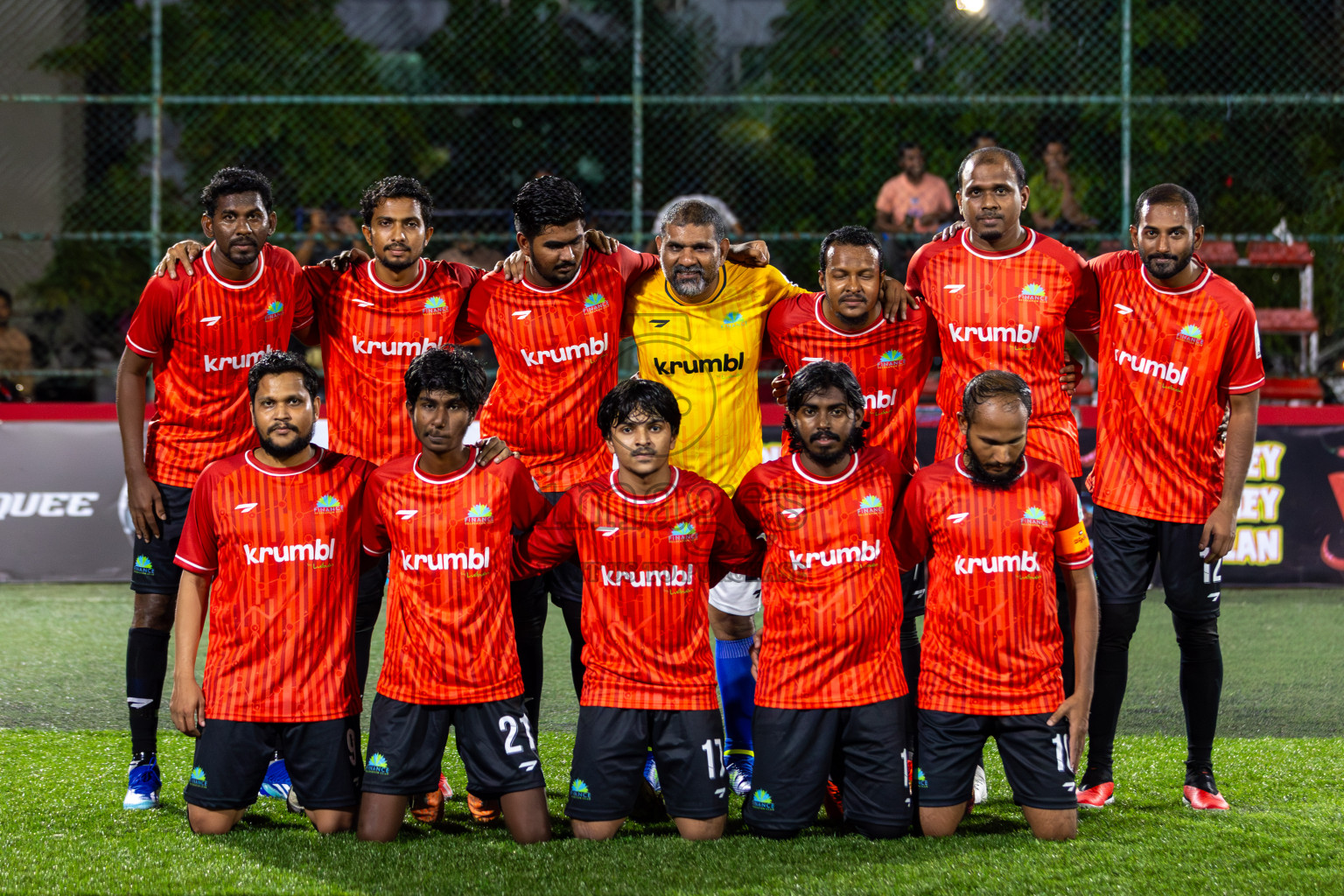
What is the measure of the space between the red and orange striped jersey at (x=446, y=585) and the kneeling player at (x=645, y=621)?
0.21 m

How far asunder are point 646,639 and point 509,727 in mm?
465

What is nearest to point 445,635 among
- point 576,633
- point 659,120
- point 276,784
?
point 576,633

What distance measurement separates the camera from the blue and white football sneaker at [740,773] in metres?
4.48

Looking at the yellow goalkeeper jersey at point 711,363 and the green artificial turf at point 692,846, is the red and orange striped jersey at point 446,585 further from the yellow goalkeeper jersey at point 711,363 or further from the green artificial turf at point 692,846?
the yellow goalkeeper jersey at point 711,363

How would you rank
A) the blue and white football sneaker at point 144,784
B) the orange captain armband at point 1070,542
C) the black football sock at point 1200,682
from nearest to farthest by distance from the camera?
1. the orange captain armband at point 1070,542
2. the blue and white football sneaker at point 144,784
3. the black football sock at point 1200,682

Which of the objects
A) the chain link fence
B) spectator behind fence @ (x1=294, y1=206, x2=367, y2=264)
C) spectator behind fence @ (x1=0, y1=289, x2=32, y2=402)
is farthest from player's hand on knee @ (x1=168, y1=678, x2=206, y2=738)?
spectator behind fence @ (x1=0, y1=289, x2=32, y2=402)

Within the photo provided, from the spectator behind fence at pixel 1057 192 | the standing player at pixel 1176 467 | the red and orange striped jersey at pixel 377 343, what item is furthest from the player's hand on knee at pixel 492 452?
the spectator behind fence at pixel 1057 192

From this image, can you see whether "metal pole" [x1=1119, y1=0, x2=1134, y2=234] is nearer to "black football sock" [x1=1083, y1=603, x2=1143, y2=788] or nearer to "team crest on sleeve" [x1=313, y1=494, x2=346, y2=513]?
"black football sock" [x1=1083, y1=603, x2=1143, y2=788]

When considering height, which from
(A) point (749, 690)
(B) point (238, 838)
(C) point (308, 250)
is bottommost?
(B) point (238, 838)

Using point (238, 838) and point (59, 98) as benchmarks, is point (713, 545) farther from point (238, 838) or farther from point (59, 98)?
point (59, 98)

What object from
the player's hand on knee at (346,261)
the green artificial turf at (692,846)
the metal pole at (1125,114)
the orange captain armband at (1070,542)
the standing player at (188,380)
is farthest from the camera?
the metal pole at (1125,114)

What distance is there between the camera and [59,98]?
10.1 metres

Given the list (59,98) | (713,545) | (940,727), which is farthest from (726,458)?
(59,98)

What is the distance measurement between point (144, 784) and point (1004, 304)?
10.2 feet
